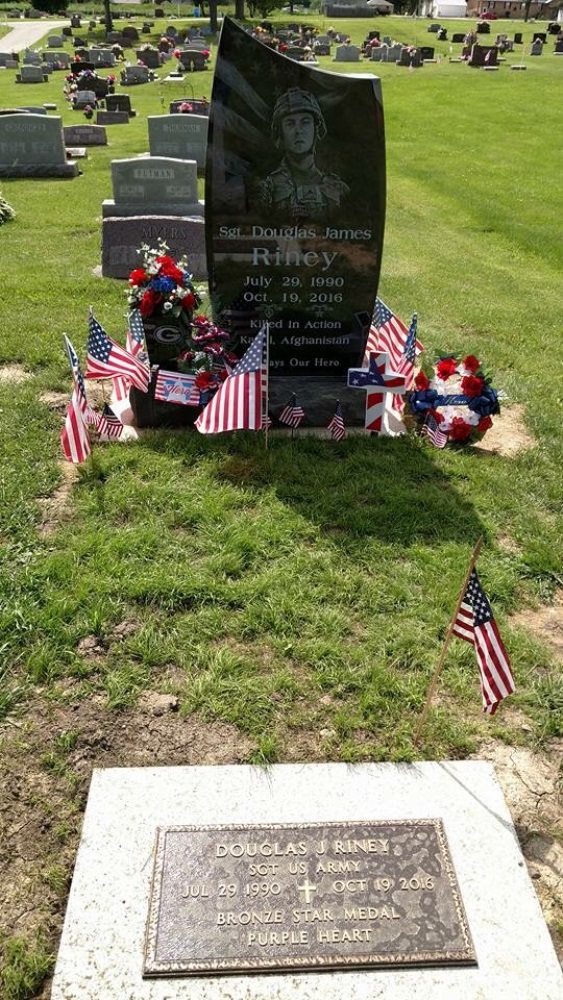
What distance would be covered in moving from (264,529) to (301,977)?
10.5 ft

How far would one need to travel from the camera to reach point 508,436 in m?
7.44

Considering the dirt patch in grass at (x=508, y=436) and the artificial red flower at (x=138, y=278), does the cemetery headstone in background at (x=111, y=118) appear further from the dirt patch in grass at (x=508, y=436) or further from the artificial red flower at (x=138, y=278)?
the dirt patch in grass at (x=508, y=436)

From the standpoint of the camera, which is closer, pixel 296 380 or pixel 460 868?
pixel 460 868

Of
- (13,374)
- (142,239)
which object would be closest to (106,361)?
(13,374)

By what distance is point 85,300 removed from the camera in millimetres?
10695

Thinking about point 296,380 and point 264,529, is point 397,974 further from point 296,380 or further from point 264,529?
point 296,380

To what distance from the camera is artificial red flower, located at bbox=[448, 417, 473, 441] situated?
704 centimetres

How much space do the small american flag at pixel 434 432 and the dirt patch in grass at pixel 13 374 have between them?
437cm

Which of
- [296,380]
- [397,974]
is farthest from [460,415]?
[397,974]

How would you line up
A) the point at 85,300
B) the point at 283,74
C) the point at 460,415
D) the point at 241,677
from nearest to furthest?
the point at 241,677 → the point at 283,74 → the point at 460,415 → the point at 85,300

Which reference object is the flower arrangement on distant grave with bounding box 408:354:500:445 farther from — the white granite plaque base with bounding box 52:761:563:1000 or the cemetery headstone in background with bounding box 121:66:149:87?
the cemetery headstone in background with bounding box 121:66:149:87

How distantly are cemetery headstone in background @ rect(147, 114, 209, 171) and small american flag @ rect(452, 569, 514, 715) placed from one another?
57.3ft

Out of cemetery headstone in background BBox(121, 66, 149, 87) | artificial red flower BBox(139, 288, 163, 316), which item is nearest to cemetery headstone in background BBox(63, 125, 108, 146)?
cemetery headstone in background BBox(121, 66, 149, 87)

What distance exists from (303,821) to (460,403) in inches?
185
